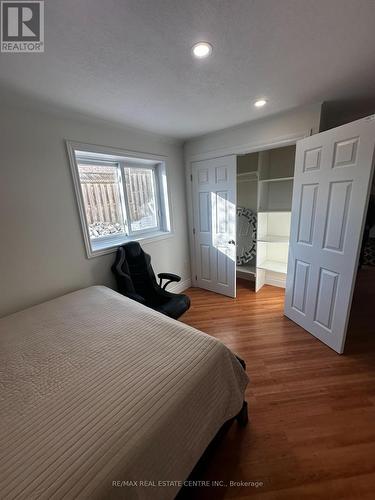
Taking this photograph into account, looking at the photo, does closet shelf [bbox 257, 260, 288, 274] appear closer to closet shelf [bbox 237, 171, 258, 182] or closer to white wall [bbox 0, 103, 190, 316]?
closet shelf [bbox 237, 171, 258, 182]

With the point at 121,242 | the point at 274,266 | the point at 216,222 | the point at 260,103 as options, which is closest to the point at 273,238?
the point at 274,266

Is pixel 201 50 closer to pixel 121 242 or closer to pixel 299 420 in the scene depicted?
pixel 121 242

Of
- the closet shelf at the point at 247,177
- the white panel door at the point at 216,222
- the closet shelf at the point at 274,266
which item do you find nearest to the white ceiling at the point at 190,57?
the white panel door at the point at 216,222

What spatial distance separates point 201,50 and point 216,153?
1.63m

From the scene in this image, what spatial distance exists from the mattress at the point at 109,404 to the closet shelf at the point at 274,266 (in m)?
2.03

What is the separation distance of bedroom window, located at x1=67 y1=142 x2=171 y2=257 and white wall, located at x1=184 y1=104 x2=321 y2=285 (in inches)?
23.5

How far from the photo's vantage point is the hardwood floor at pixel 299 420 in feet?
3.54

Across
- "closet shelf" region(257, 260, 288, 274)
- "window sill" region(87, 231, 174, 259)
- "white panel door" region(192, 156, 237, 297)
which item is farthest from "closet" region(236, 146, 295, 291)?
"window sill" region(87, 231, 174, 259)

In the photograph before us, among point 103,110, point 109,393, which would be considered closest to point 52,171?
point 103,110

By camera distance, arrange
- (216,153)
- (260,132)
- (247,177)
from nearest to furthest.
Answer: (260,132) < (216,153) < (247,177)

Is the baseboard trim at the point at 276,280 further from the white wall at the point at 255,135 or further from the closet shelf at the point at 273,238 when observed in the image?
the white wall at the point at 255,135

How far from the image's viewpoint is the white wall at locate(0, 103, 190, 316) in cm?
162

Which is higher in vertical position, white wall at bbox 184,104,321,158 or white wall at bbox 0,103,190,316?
white wall at bbox 184,104,321,158

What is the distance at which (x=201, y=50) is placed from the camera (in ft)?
3.79
